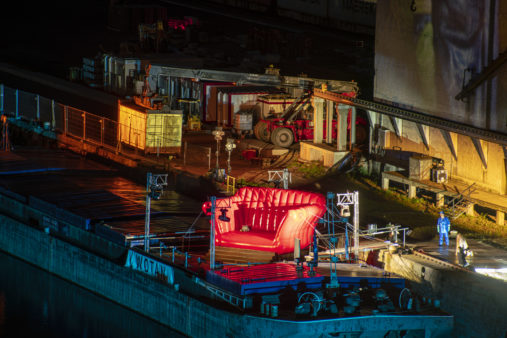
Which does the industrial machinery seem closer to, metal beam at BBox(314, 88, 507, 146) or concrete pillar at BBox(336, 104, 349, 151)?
concrete pillar at BBox(336, 104, 349, 151)

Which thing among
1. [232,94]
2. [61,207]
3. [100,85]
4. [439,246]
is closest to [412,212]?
[439,246]

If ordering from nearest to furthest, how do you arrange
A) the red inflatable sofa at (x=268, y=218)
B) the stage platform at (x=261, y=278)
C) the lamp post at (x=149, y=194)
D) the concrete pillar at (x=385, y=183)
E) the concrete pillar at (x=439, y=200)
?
the stage platform at (x=261, y=278) → the red inflatable sofa at (x=268, y=218) → the lamp post at (x=149, y=194) → the concrete pillar at (x=439, y=200) → the concrete pillar at (x=385, y=183)

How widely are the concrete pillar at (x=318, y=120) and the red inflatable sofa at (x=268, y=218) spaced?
52.4ft

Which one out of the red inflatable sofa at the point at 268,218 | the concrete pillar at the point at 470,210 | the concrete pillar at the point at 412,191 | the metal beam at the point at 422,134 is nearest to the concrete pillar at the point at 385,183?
the concrete pillar at the point at 412,191

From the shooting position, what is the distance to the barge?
37.1 m

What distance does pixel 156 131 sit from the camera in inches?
2436

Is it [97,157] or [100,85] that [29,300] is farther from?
[100,85]

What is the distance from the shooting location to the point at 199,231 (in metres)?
45.4

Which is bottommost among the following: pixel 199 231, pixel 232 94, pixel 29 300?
pixel 29 300

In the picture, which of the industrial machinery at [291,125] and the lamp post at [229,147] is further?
the industrial machinery at [291,125]

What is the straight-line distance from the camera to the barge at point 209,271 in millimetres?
37094

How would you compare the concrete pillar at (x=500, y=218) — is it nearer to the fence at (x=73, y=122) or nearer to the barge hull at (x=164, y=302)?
the barge hull at (x=164, y=302)

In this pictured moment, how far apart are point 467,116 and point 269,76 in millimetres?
19013

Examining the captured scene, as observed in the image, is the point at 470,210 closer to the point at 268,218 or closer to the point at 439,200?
the point at 439,200
